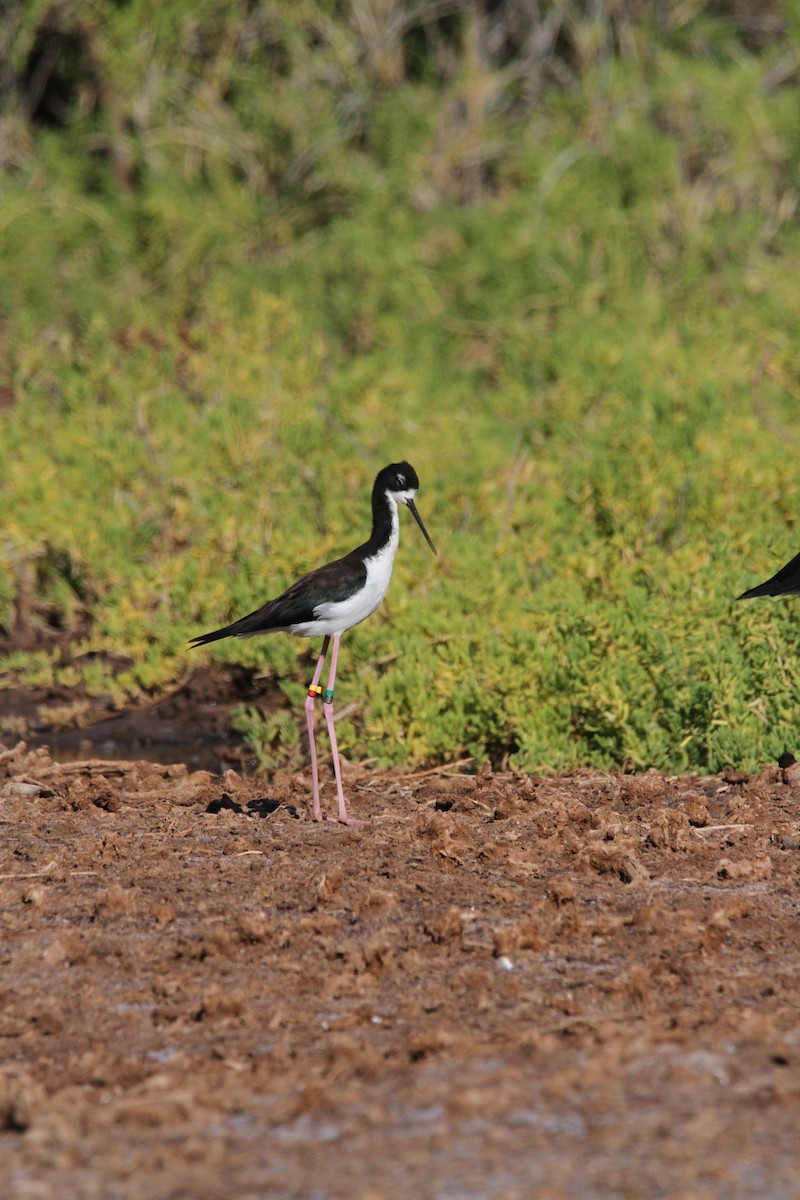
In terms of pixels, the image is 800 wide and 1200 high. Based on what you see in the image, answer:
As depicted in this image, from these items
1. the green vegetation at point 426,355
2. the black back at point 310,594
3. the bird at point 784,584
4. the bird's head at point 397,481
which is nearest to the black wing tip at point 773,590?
the bird at point 784,584

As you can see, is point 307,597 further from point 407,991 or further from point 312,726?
point 407,991

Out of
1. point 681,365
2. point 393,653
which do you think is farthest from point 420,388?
point 393,653

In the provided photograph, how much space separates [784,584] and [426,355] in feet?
A: 21.7

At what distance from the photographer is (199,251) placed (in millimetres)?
13953

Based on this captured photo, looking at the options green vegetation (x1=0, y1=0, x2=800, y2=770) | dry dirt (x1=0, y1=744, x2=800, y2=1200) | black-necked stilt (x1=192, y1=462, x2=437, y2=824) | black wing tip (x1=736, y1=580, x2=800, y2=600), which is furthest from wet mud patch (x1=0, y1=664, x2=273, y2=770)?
black wing tip (x1=736, y1=580, x2=800, y2=600)

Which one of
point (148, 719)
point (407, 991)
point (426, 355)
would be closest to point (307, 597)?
point (148, 719)

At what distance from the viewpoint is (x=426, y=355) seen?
12711mm

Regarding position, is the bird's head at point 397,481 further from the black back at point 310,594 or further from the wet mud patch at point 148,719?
the wet mud patch at point 148,719

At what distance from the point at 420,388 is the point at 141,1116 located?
8818mm

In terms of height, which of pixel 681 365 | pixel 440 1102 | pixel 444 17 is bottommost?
pixel 440 1102

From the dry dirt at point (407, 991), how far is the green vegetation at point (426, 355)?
0.79 metres

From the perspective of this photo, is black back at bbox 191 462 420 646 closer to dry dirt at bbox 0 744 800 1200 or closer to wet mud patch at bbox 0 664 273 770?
dry dirt at bbox 0 744 800 1200

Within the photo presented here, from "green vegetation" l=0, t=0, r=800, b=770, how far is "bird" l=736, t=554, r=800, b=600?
0.74ft

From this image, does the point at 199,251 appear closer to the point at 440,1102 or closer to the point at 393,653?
the point at 393,653
